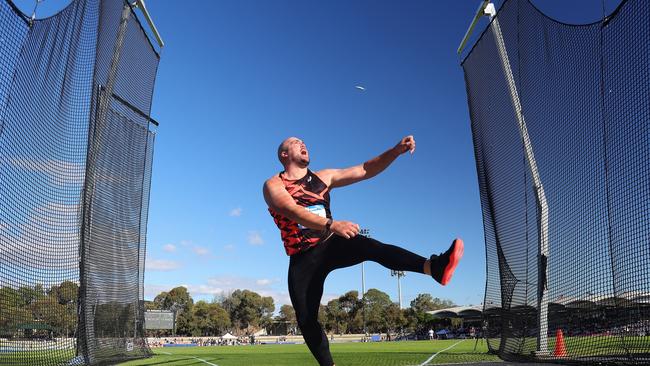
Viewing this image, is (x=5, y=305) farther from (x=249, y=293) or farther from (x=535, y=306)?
(x=249, y=293)

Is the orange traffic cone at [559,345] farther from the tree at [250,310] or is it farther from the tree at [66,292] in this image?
the tree at [250,310]

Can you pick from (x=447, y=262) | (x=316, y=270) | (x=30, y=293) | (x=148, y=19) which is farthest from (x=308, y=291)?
(x=148, y=19)

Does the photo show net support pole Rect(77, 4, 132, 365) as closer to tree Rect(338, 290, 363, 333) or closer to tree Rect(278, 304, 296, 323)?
tree Rect(338, 290, 363, 333)

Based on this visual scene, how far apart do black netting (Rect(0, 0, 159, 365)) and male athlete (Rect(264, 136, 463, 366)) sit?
9.96ft

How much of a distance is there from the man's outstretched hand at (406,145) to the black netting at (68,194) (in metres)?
3.73

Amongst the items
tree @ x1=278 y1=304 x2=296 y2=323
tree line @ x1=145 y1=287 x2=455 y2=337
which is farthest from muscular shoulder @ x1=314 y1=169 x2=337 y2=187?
tree @ x1=278 y1=304 x2=296 y2=323

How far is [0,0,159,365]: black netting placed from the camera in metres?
5.47

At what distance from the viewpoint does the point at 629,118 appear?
16.6ft

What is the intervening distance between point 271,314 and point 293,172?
94441mm

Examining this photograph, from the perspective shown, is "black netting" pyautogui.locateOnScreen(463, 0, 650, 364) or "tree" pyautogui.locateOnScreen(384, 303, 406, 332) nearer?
"black netting" pyautogui.locateOnScreen(463, 0, 650, 364)

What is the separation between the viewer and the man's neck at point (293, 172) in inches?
155

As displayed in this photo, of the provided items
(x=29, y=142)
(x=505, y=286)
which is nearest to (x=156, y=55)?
(x=29, y=142)

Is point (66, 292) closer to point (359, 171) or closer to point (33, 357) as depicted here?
point (33, 357)

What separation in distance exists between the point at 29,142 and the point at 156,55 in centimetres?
508
